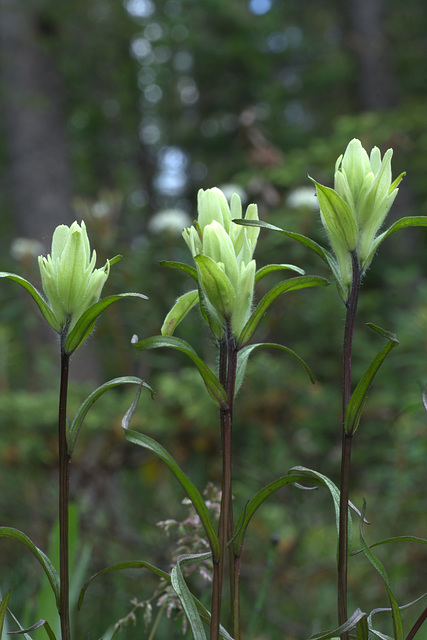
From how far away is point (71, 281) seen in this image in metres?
0.62

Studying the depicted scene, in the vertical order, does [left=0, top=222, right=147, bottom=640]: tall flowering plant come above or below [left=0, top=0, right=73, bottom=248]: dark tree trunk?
below

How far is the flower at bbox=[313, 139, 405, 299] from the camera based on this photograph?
0.61 m

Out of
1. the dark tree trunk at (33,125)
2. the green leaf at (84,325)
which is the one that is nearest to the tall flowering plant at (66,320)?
the green leaf at (84,325)

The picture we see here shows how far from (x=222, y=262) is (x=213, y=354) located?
9.24ft

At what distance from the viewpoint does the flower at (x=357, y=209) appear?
61 centimetres

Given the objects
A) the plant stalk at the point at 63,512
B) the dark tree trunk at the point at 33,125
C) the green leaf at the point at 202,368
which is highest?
the dark tree trunk at the point at 33,125

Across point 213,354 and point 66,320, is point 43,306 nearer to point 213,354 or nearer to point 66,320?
point 66,320

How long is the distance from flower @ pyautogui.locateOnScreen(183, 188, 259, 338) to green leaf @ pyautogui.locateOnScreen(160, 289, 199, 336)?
0.18ft

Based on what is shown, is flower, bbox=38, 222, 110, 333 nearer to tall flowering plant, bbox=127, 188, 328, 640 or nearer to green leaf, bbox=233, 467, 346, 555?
tall flowering plant, bbox=127, 188, 328, 640

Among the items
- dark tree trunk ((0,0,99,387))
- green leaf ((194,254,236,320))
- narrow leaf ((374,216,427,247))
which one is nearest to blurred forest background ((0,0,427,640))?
dark tree trunk ((0,0,99,387))

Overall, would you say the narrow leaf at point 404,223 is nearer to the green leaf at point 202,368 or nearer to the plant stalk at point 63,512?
the green leaf at point 202,368

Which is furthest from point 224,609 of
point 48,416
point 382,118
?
point 382,118

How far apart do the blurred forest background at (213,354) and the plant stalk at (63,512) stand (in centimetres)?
26

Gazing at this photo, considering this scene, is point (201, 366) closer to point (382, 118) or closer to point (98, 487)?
point (98, 487)
